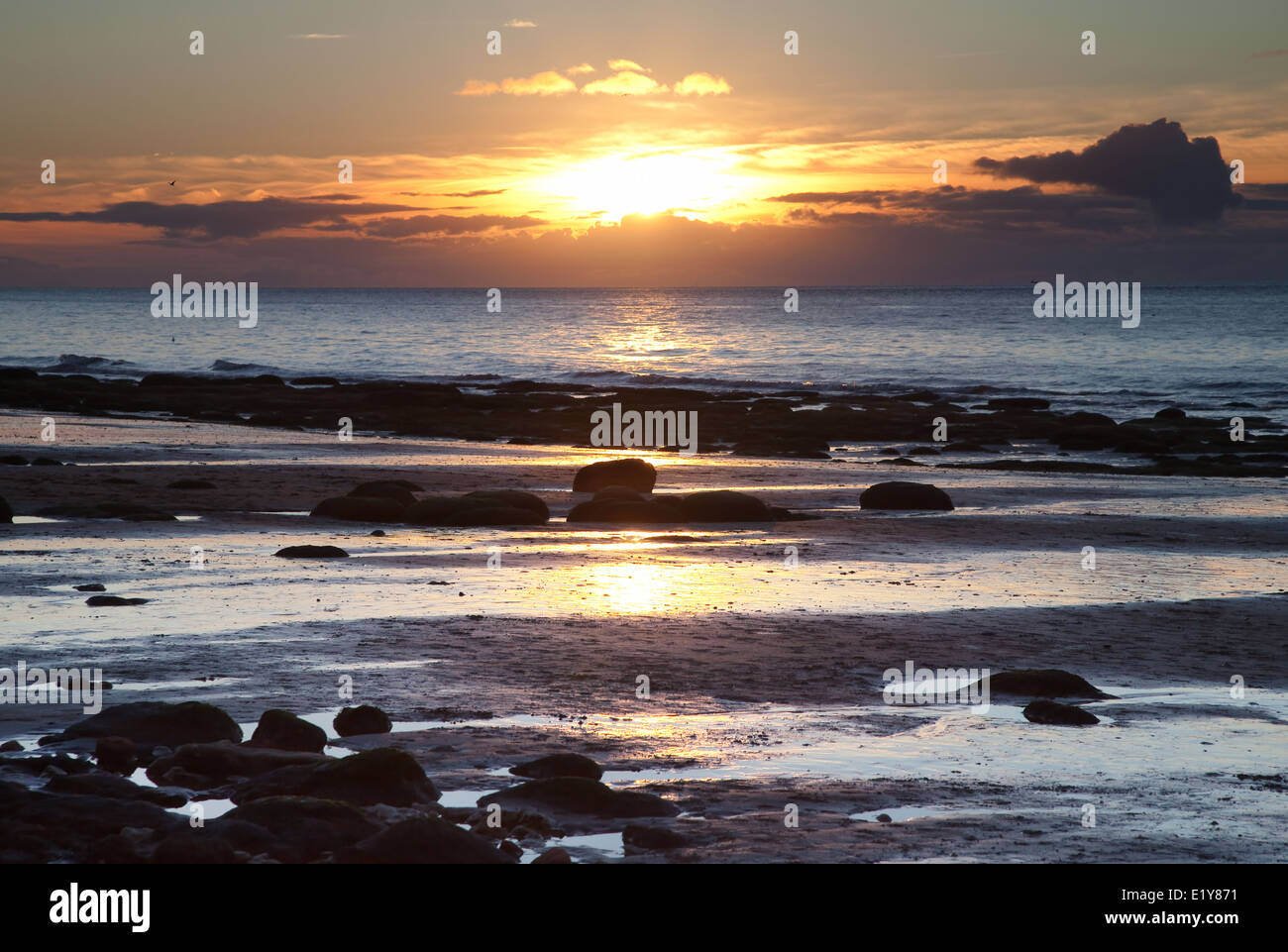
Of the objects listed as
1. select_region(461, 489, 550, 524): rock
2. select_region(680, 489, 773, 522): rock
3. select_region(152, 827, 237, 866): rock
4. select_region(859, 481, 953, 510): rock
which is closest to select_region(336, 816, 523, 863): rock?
select_region(152, 827, 237, 866): rock

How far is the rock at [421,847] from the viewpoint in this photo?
6445 millimetres

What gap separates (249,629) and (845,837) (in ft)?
23.4

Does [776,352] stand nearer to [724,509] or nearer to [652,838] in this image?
[724,509]

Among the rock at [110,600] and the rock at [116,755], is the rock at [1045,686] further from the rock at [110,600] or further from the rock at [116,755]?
the rock at [110,600]

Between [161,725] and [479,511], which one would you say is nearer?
[161,725]

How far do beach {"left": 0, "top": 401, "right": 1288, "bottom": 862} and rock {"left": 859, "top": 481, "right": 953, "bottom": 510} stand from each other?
1.98ft

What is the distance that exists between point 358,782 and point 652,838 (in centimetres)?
178

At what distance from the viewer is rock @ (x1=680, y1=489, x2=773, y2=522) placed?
22.4 meters

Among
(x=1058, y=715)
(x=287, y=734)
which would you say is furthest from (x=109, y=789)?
Result: (x=1058, y=715)

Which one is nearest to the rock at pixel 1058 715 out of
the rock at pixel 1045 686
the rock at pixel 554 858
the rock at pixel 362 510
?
the rock at pixel 1045 686

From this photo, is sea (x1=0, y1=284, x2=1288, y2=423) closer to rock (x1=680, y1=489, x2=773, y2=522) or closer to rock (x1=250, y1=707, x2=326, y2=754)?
rock (x1=680, y1=489, x2=773, y2=522)

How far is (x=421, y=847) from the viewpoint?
21.2ft
